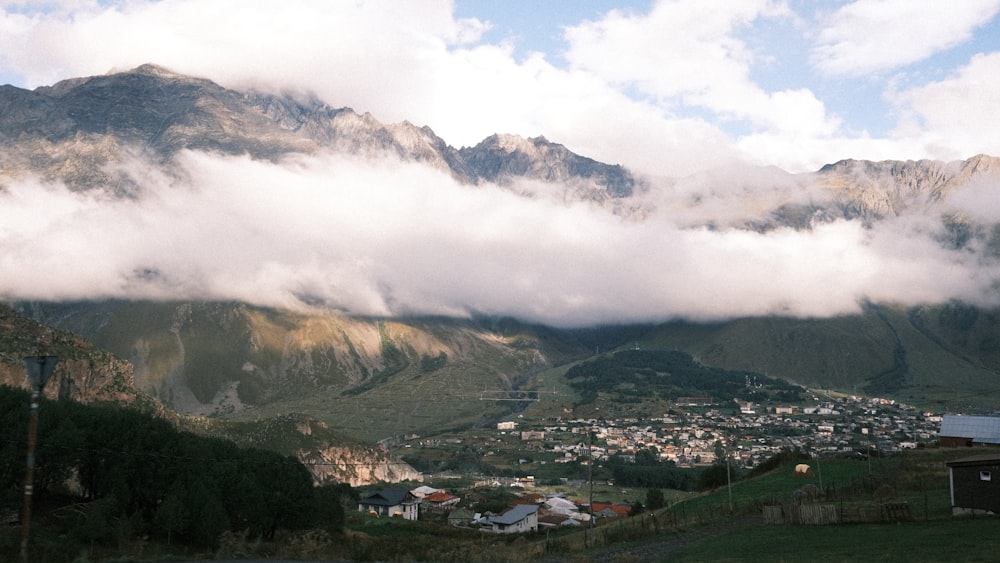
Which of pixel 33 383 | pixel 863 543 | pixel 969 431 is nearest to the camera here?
pixel 33 383

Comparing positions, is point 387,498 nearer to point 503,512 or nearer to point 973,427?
point 503,512

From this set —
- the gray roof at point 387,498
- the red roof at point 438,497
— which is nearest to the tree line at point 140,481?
the gray roof at point 387,498

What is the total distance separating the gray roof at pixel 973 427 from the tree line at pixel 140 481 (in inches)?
2726

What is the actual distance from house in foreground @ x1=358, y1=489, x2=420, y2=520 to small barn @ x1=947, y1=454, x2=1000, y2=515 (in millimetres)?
74641

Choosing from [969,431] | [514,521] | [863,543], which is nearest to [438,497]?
[514,521]

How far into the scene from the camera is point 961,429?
269ft

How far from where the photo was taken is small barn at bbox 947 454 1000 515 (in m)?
38.6

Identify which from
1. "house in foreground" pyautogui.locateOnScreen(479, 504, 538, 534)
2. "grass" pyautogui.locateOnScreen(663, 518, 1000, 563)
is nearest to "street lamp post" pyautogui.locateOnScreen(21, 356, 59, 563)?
"grass" pyautogui.locateOnScreen(663, 518, 1000, 563)

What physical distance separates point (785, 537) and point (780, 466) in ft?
168

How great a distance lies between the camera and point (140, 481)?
5066 cm

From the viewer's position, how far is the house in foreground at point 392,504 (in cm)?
10247

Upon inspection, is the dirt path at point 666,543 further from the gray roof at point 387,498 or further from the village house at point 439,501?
the village house at point 439,501

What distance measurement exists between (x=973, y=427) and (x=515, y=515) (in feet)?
175

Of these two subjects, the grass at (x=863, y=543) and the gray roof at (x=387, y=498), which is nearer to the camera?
the grass at (x=863, y=543)
